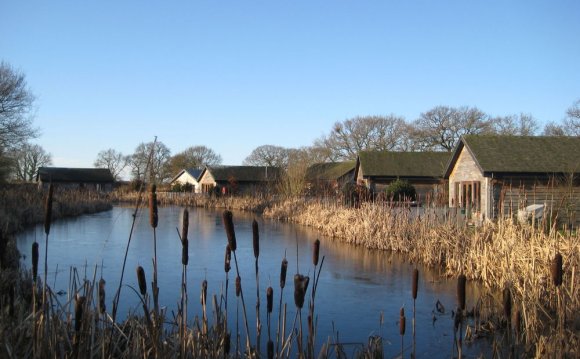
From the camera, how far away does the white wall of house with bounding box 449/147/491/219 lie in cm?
2134

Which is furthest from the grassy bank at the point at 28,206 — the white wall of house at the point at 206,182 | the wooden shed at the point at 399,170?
the white wall of house at the point at 206,182

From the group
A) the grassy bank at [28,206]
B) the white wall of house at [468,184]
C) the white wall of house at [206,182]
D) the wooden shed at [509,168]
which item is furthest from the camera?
the white wall of house at [206,182]

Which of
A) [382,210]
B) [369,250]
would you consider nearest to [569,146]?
[382,210]

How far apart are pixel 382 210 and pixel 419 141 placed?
104 feet

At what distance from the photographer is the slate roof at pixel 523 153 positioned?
69.4 ft

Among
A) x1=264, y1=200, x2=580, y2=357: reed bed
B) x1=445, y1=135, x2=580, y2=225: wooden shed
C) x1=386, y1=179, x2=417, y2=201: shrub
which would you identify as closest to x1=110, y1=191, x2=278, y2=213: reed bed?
A: x1=386, y1=179, x2=417, y2=201: shrub

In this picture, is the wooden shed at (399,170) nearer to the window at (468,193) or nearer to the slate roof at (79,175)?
the window at (468,193)

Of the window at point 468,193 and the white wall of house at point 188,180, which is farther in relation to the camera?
the white wall of house at point 188,180

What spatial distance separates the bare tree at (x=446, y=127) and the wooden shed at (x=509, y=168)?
21.7 metres

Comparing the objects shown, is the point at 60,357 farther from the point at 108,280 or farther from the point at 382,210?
the point at 382,210

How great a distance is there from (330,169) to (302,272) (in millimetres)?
33811

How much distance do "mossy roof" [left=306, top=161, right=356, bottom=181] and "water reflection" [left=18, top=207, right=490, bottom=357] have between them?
22450 millimetres

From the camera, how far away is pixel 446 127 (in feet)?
152

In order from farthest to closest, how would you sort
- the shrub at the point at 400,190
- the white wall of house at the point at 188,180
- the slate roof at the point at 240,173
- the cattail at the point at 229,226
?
the white wall of house at the point at 188,180, the slate roof at the point at 240,173, the shrub at the point at 400,190, the cattail at the point at 229,226
